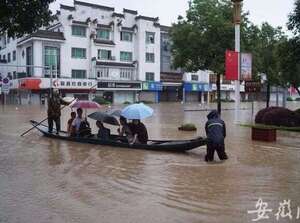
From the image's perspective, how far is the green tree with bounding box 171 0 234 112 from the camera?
Result: 34031 millimetres

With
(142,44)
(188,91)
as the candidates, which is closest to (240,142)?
(142,44)

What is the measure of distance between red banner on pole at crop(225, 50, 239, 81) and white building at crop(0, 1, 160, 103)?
36.6 meters

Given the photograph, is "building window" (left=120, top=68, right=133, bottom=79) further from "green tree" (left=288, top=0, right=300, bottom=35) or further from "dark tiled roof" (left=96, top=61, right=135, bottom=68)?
"green tree" (left=288, top=0, right=300, bottom=35)

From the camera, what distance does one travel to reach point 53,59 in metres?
62.0

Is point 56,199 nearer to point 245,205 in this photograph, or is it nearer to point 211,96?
point 245,205

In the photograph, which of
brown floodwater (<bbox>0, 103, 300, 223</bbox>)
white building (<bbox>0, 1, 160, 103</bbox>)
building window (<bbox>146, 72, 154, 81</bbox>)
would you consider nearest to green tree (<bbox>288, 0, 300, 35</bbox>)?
brown floodwater (<bbox>0, 103, 300, 223</bbox>)

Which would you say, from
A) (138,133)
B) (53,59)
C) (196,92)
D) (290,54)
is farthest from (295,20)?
(196,92)

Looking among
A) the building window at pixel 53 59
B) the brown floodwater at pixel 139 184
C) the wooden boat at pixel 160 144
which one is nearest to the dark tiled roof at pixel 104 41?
the building window at pixel 53 59

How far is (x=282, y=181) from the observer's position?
31.0ft

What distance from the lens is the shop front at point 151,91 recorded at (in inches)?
2793

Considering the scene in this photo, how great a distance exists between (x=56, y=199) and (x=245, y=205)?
10.2 ft

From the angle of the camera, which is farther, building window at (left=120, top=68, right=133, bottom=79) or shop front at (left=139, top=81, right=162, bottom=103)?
shop front at (left=139, top=81, right=162, bottom=103)

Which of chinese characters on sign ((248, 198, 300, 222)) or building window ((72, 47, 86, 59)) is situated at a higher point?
building window ((72, 47, 86, 59))

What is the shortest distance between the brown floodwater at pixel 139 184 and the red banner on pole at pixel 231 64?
1016 centimetres
